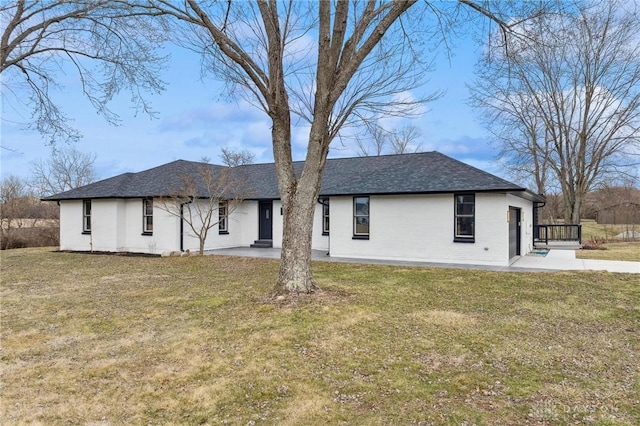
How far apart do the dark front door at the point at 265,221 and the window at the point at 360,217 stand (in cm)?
516

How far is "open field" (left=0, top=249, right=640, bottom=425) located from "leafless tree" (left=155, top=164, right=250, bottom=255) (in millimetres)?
→ 6672

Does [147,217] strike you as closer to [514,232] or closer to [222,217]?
[222,217]

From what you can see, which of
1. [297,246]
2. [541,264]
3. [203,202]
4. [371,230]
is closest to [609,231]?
[541,264]

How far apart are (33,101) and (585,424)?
52.5 ft

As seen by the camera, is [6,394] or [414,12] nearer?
[6,394]

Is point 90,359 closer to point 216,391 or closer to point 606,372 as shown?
point 216,391

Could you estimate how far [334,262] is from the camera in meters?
13.0

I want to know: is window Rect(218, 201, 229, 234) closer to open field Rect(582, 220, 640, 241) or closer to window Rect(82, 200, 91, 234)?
window Rect(82, 200, 91, 234)

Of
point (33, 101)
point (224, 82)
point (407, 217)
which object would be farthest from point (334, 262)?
point (33, 101)

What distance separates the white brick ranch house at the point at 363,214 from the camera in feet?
41.2

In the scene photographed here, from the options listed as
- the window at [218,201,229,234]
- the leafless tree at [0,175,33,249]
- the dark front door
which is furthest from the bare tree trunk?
the leafless tree at [0,175,33,249]

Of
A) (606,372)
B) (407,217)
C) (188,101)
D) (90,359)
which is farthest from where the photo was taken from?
(407,217)

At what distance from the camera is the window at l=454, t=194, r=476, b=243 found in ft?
41.3

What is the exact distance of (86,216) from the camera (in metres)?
17.8
